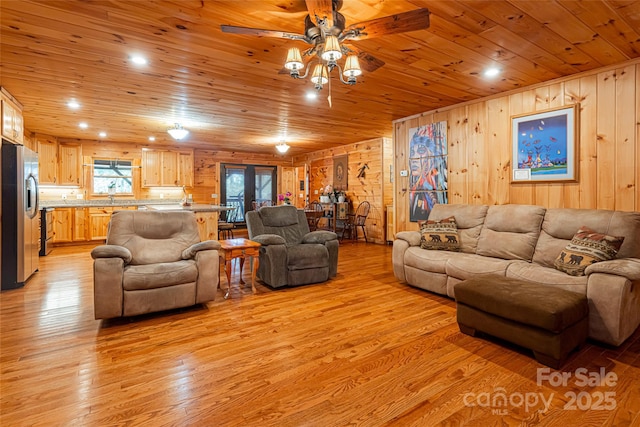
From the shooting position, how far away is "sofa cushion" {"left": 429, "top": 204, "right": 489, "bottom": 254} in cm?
386

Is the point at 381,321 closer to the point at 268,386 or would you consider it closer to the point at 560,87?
the point at 268,386

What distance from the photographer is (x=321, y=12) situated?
200cm

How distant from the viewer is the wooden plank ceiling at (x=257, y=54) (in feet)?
7.66

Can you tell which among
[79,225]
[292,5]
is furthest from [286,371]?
[79,225]

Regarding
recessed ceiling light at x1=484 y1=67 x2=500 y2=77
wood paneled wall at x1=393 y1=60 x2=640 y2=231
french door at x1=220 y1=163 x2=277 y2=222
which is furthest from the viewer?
french door at x1=220 y1=163 x2=277 y2=222

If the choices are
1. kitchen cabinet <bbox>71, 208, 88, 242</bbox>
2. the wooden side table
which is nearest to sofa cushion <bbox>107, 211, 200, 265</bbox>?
the wooden side table

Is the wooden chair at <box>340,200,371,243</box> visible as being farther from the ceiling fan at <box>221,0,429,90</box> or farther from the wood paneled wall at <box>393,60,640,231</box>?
the ceiling fan at <box>221,0,429,90</box>

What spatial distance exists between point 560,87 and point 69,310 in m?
5.78

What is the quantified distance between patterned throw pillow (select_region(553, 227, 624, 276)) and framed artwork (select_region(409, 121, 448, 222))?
7.31ft

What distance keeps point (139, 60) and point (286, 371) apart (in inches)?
123

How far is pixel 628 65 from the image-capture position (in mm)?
3240

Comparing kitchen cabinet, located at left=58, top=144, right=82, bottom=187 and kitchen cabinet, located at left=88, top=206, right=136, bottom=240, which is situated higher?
kitchen cabinet, located at left=58, top=144, right=82, bottom=187

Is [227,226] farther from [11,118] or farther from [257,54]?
[257,54]

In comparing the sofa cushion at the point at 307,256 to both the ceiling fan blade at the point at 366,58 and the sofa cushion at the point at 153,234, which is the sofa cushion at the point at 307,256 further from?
the ceiling fan blade at the point at 366,58
